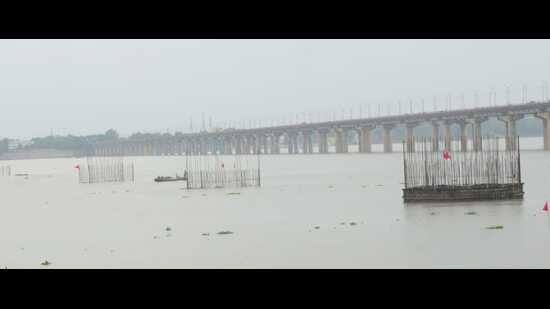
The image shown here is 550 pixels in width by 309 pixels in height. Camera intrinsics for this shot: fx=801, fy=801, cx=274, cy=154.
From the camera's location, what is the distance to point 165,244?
1720 cm

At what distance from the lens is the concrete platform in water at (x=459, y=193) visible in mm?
23969

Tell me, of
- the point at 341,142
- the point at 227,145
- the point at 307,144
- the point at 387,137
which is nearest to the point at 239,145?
the point at 227,145

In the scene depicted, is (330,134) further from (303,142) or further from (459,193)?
(459,193)

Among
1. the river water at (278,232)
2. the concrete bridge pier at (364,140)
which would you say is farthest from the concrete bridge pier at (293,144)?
the river water at (278,232)

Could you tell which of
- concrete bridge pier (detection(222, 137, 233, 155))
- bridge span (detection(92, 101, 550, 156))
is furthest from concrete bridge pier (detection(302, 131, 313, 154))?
concrete bridge pier (detection(222, 137, 233, 155))

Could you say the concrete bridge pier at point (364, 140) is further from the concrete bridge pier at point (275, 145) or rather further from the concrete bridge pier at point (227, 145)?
the concrete bridge pier at point (227, 145)

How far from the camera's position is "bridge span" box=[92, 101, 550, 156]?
78.3 m

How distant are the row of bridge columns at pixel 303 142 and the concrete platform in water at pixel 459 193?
121 feet

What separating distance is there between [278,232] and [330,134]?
104909 millimetres
